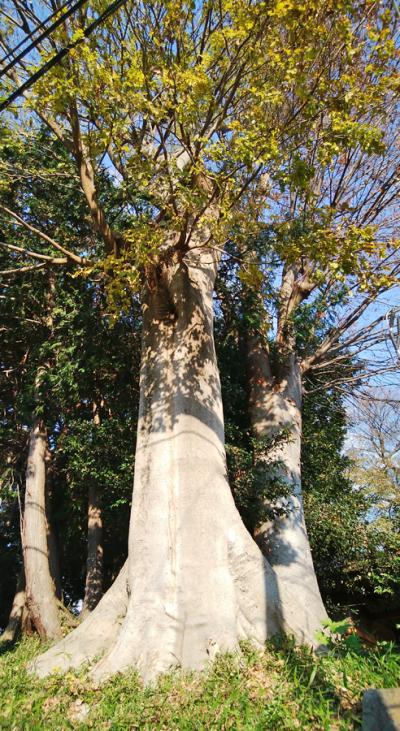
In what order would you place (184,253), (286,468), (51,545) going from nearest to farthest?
(184,253) → (286,468) → (51,545)

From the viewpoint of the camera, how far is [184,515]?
4.71 metres

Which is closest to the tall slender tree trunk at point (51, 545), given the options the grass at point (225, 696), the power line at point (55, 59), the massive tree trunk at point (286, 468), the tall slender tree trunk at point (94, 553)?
the tall slender tree trunk at point (94, 553)

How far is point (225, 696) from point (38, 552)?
5769 mm

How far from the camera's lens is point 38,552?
829 cm

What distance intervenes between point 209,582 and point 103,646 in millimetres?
1217

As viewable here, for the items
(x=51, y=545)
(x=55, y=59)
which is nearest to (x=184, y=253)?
(x=55, y=59)

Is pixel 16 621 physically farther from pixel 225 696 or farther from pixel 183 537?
pixel 225 696

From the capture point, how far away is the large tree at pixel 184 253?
4.32m

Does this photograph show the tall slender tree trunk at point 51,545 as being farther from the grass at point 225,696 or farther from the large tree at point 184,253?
the grass at point 225,696

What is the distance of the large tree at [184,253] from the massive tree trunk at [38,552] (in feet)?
11.8

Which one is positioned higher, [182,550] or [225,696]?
[182,550]

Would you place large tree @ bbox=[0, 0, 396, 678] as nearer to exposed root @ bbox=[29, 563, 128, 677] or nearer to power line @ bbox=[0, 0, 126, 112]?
exposed root @ bbox=[29, 563, 128, 677]

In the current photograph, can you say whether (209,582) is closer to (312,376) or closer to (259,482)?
(259,482)

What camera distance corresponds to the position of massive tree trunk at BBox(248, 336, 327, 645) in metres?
5.42
